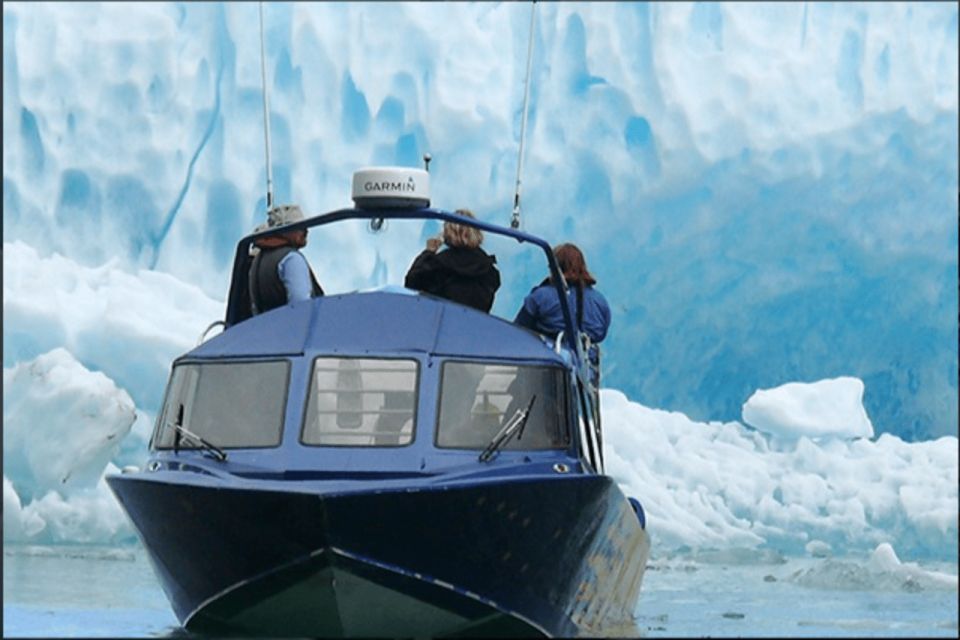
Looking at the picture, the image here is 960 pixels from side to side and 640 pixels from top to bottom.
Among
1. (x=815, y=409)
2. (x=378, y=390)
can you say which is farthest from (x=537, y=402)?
(x=815, y=409)

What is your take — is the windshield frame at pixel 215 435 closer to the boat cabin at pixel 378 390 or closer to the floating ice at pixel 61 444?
the boat cabin at pixel 378 390

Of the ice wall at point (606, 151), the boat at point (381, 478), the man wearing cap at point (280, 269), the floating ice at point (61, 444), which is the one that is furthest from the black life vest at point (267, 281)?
the ice wall at point (606, 151)

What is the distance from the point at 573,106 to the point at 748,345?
117 inches

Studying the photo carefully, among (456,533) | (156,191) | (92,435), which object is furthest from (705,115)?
(456,533)

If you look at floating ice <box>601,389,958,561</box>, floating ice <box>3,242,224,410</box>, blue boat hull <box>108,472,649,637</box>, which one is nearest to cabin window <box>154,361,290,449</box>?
blue boat hull <box>108,472,649,637</box>

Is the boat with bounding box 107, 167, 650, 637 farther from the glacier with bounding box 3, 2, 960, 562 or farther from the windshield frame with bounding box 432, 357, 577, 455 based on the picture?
the glacier with bounding box 3, 2, 960, 562

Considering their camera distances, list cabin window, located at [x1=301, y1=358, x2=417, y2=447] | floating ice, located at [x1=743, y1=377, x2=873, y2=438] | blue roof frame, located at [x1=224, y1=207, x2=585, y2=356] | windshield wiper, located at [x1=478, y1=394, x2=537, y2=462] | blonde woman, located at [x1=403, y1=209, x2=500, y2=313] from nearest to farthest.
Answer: windshield wiper, located at [x1=478, y1=394, x2=537, y2=462]
cabin window, located at [x1=301, y1=358, x2=417, y2=447]
blue roof frame, located at [x1=224, y1=207, x2=585, y2=356]
blonde woman, located at [x1=403, y1=209, x2=500, y2=313]
floating ice, located at [x1=743, y1=377, x2=873, y2=438]

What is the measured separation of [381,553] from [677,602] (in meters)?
Result: 5.08

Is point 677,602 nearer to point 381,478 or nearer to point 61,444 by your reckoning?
point 381,478

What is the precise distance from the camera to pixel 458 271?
27.0 feet

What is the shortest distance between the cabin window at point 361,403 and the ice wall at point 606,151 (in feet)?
32.9

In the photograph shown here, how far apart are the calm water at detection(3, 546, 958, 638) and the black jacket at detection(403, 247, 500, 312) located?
172 centimetres

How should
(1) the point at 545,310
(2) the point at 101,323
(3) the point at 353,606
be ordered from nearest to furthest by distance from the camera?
(3) the point at 353,606 < (1) the point at 545,310 < (2) the point at 101,323

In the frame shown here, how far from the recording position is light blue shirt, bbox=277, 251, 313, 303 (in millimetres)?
8125
